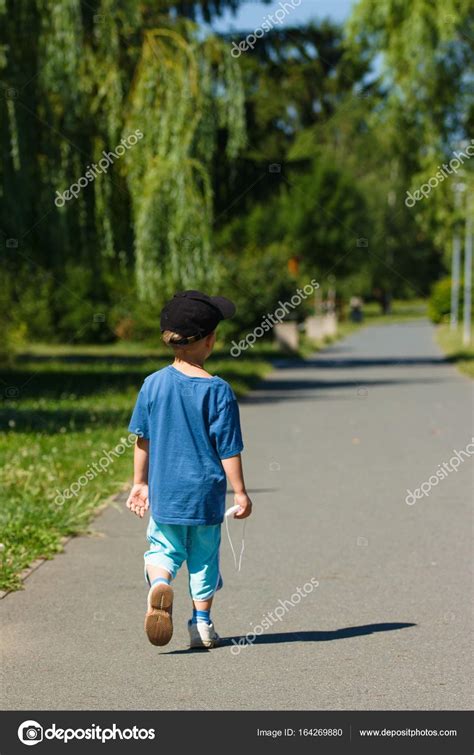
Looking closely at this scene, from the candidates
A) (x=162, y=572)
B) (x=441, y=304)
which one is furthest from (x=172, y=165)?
(x=441, y=304)

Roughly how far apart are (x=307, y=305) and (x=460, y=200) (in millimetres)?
11958

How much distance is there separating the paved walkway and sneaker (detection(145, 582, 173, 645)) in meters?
0.16

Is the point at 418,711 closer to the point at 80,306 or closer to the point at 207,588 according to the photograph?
the point at 207,588

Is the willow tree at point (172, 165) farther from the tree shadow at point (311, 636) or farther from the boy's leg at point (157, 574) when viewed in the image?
the boy's leg at point (157, 574)

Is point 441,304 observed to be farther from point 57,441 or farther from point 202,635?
point 202,635

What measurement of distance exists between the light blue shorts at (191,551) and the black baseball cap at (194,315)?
0.78m

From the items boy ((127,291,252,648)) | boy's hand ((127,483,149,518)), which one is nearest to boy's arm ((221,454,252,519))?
boy ((127,291,252,648))

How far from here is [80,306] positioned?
40.9 m

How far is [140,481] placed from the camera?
5.68m

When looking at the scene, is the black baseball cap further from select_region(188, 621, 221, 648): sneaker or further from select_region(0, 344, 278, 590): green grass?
select_region(0, 344, 278, 590): green grass

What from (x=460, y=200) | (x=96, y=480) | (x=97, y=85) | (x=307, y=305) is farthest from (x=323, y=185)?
(x=96, y=480)

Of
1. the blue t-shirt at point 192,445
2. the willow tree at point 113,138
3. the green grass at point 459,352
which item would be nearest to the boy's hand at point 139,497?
the blue t-shirt at point 192,445

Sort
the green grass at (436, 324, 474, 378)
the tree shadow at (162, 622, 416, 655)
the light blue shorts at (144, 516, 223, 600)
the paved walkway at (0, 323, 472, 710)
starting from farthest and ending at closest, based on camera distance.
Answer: the green grass at (436, 324, 474, 378), the tree shadow at (162, 622, 416, 655), the light blue shorts at (144, 516, 223, 600), the paved walkway at (0, 323, 472, 710)

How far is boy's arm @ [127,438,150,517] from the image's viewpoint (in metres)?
5.66
